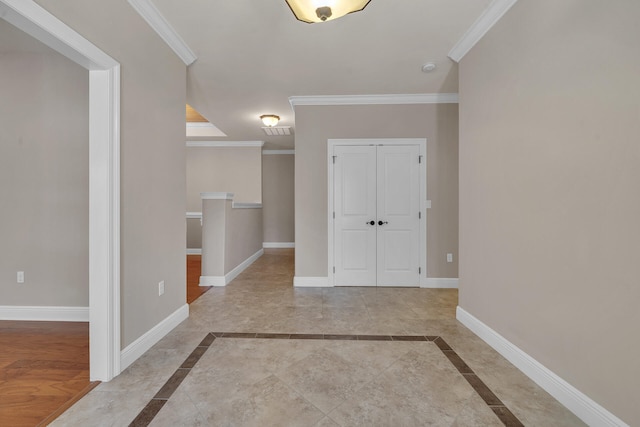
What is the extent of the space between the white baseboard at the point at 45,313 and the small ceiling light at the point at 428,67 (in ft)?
14.4

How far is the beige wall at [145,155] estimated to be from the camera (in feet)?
6.19

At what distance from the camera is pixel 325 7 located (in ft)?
5.21

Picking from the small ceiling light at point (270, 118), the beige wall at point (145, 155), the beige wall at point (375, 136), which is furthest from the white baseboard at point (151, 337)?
the small ceiling light at point (270, 118)

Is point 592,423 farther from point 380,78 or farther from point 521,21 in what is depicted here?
point 380,78

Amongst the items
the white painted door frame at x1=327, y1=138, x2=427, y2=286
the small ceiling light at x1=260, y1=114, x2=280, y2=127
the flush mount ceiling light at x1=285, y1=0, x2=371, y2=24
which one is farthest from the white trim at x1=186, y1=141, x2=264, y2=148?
the flush mount ceiling light at x1=285, y1=0, x2=371, y2=24

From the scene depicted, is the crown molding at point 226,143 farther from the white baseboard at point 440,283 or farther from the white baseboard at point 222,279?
the white baseboard at point 440,283

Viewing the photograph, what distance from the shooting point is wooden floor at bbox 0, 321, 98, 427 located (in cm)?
157

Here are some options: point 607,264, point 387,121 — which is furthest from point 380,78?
point 607,264

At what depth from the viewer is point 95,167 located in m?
1.82

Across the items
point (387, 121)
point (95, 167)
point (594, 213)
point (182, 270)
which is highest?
point (387, 121)

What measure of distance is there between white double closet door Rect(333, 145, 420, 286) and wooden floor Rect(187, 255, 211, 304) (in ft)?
6.15

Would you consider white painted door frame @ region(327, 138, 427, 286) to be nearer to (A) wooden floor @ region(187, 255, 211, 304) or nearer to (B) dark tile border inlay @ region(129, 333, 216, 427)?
(A) wooden floor @ region(187, 255, 211, 304)

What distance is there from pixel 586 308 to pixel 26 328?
14.4 ft

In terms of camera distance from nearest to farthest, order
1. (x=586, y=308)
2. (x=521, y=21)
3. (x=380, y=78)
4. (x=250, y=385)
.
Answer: (x=586, y=308) → (x=250, y=385) → (x=521, y=21) → (x=380, y=78)
